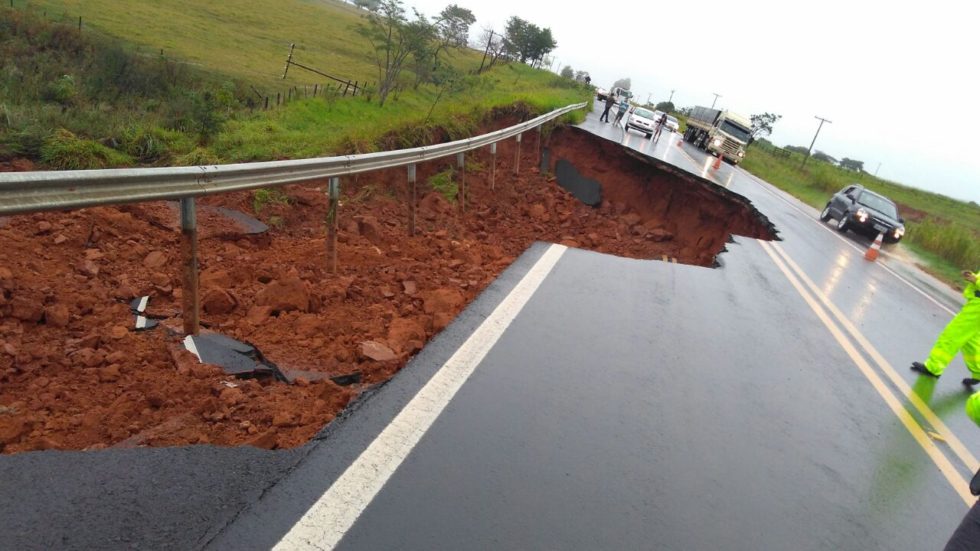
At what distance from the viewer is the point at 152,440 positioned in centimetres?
297

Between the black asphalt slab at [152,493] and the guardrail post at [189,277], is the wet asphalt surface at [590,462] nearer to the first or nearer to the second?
the black asphalt slab at [152,493]

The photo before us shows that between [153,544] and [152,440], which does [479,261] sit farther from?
[153,544]

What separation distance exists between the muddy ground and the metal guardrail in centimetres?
82

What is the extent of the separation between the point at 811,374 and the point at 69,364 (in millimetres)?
5491

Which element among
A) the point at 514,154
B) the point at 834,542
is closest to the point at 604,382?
the point at 834,542

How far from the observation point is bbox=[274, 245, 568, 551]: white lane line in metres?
2.41

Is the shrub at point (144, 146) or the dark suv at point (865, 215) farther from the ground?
the dark suv at point (865, 215)

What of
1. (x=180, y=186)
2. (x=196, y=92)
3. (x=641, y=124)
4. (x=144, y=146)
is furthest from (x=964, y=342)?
(x=641, y=124)

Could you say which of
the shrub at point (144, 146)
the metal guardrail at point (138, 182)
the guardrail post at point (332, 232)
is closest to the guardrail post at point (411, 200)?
the metal guardrail at point (138, 182)

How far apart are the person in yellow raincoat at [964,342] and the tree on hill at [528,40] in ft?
255

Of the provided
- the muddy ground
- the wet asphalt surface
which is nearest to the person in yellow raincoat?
the wet asphalt surface

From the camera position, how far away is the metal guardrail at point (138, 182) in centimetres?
301

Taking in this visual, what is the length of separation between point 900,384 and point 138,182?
645 centimetres

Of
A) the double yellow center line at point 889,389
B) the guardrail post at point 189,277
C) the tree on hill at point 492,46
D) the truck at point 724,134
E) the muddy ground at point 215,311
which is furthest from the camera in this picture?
the tree on hill at point 492,46
